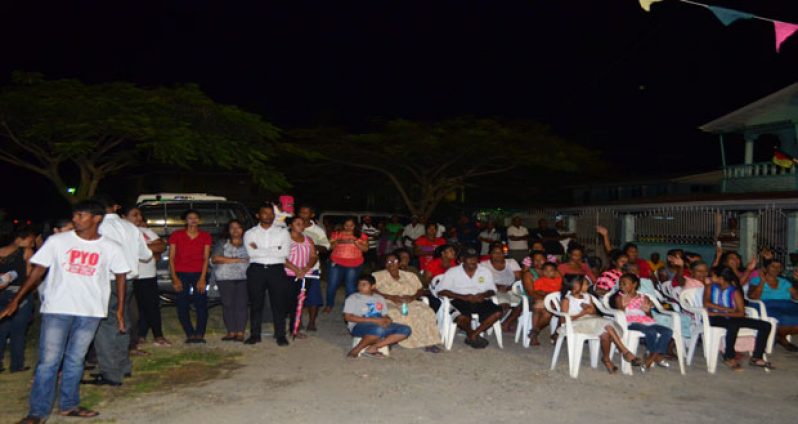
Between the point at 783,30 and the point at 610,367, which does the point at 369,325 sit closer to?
the point at 610,367

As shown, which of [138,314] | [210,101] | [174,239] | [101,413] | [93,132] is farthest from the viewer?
[210,101]

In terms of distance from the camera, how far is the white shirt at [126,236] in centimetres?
706

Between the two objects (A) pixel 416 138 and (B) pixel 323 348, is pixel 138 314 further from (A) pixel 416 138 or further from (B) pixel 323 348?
(A) pixel 416 138

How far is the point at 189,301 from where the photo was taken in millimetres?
9172

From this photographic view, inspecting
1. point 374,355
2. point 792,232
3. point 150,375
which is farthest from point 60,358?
point 792,232

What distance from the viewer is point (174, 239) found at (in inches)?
355

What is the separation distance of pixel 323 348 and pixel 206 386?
218 centimetres

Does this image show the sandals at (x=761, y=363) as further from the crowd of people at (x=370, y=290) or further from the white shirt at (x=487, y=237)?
the white shirt at (x=487, y=237)

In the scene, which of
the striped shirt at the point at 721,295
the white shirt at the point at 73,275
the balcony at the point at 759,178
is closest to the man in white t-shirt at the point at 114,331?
the white shirt at the point at 73,275

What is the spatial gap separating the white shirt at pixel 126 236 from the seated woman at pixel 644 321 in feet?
16.9

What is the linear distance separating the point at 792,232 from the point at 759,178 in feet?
26.0

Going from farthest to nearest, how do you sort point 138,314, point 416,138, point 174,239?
point 416,138, point 174,239, point 138,314

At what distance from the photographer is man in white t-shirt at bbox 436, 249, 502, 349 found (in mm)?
9008

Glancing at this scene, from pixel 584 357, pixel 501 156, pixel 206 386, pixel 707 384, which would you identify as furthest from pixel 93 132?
pixel 501 156
